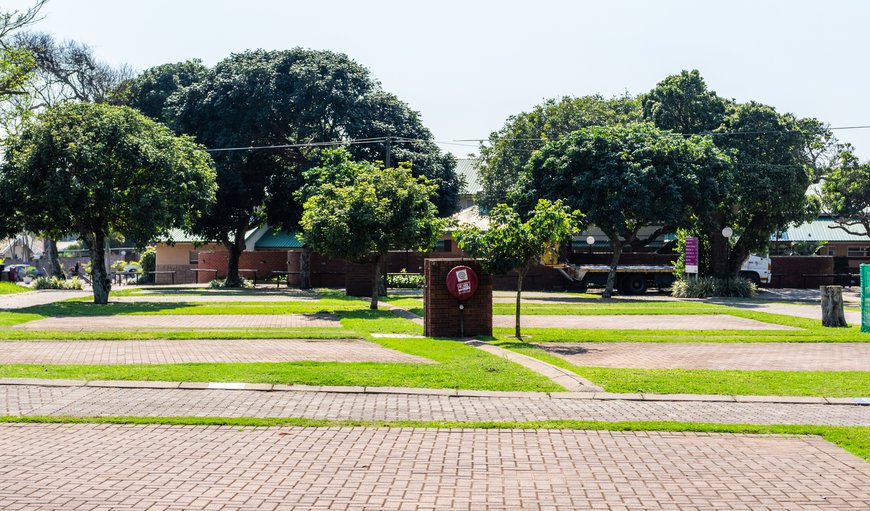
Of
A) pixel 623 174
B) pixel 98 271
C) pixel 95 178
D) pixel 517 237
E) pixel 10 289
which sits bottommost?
pixel 10 289

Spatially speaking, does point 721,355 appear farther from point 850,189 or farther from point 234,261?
point 850,189

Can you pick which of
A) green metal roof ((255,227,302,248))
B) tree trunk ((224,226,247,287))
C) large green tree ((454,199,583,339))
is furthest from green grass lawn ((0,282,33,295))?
large green tree ((454,199,583,339))

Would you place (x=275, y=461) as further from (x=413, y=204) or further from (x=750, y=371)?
(x=413, y=204)

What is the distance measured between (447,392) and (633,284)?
99.7ft

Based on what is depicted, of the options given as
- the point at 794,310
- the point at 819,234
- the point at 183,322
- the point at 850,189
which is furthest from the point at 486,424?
the point at 819,234

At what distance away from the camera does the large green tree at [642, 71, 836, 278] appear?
3800 centimetres

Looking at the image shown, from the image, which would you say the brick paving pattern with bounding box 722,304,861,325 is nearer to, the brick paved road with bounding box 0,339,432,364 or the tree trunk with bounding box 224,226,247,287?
the brick paved road with bounding box 0,339,432,364

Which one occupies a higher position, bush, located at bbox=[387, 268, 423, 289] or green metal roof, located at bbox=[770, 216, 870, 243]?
green metal roof, located at bbox=[770, 216, 870, 243]

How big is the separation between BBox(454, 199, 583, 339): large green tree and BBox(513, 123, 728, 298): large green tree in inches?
703

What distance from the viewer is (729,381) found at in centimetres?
1241

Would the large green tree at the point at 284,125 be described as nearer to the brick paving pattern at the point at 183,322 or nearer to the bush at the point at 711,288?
the bush at the point at 711,288

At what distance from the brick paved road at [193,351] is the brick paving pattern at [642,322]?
6225 mm

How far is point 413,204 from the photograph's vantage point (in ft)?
81.4

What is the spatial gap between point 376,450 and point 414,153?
34281 mm
